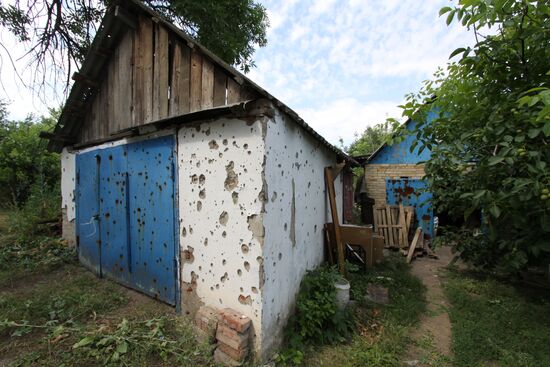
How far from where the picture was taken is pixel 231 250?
2.91 metres

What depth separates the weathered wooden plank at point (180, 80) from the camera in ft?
11.0

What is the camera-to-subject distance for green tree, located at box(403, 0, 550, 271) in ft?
7.99

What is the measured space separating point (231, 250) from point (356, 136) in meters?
29.9

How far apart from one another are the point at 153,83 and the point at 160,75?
20cm

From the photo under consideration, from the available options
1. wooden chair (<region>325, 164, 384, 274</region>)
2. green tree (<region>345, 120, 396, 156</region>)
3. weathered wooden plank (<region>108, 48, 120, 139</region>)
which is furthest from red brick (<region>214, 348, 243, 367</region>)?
green tree (<region>345, 120, 396, 156</region>)

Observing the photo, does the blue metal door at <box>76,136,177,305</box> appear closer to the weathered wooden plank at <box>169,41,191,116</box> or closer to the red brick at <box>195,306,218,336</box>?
the weathered wooden plank at <box>169,41,191,116</box>

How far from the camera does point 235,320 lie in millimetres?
2680

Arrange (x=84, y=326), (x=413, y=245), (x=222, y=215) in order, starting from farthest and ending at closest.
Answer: (x=413, y=245) → (x=84, y=326) → (x=222, y=215)

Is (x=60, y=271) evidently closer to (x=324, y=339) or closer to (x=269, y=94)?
(x=324, y=339)

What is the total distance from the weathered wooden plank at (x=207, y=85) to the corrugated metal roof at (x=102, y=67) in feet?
0.39

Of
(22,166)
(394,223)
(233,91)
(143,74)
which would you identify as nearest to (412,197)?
(394,223)

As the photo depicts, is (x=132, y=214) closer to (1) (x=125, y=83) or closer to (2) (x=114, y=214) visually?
(2) (x=114, y=214)

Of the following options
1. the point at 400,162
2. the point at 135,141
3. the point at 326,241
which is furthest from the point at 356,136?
the point at 135,141

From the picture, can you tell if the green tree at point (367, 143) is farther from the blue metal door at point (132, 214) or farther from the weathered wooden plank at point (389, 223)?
the blue metal door at point (132, 214)
